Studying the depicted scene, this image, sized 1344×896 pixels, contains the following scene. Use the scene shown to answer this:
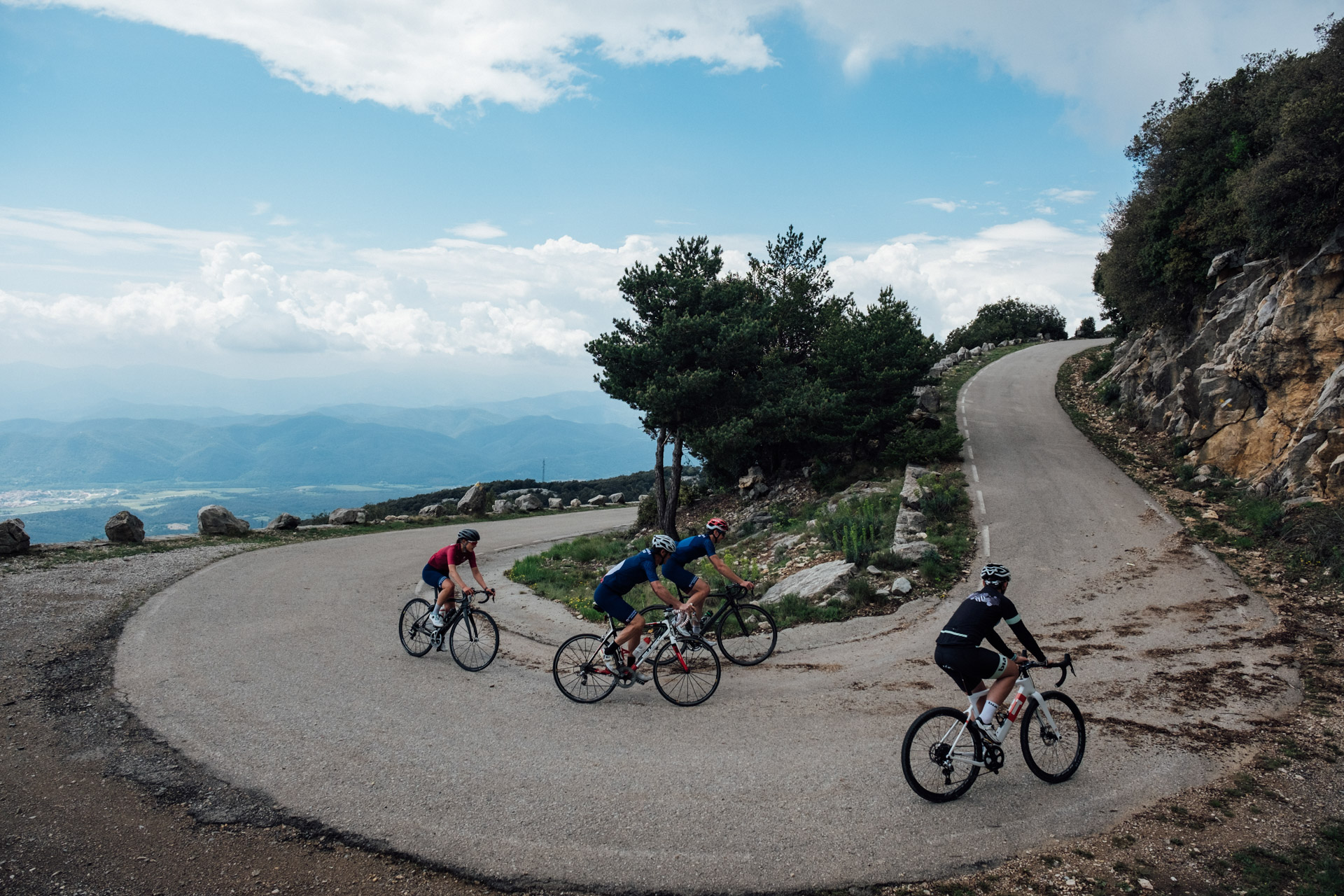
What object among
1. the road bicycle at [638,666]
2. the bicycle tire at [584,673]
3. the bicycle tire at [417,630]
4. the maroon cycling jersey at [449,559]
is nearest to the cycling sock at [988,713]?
the road bicycle at [638,666]

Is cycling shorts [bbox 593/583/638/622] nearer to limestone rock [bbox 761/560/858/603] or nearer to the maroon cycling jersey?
the maroon cycling jersey

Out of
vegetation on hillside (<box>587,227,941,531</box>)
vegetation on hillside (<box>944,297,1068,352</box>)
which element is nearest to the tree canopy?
vegetation on hillside (<box>587,227,941,531</box>)

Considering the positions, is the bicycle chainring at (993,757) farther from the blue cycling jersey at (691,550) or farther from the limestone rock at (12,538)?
the limestone rock at (12,538)

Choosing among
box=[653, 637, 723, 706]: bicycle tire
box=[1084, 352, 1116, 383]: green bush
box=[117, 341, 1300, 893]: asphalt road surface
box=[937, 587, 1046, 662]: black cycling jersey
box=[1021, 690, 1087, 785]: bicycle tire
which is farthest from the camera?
box=[1084, 352, 1116, 383]: green bush

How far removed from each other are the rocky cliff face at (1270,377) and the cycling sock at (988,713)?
1359cm

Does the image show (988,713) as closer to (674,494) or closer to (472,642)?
(472,642)

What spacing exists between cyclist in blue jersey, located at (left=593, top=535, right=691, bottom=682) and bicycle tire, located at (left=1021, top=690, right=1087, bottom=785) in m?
4.23

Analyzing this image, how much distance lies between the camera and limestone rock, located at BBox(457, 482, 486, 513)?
1361 inches

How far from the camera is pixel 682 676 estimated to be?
8539mm

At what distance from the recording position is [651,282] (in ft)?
74.9

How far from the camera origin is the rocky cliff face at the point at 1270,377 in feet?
48.6

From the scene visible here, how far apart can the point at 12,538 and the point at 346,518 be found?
12.3m

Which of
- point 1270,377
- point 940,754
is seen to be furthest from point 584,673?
point 1270,377

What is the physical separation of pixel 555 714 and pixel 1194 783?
672 centimetres
